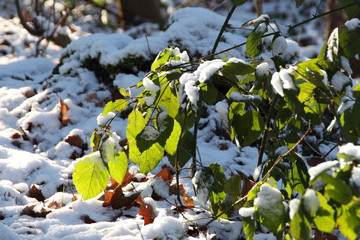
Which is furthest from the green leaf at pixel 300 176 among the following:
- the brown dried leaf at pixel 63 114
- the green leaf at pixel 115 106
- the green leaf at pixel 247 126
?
the brown dried leaf at pixel 63 114

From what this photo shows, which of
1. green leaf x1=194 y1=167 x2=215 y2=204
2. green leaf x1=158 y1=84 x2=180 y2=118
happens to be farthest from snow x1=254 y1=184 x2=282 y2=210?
green leaf x1=158 y1=84 x2=180 y2=118

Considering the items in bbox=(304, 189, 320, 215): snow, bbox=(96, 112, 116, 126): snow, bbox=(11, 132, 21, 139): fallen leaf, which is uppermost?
bbox=(304, 189, 320, 215): snow

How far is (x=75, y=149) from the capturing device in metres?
2.59

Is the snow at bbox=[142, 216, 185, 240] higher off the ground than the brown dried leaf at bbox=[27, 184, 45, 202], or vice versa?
the snow at bbox=[142, 216, 185, 240]

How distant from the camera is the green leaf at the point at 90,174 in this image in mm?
1478

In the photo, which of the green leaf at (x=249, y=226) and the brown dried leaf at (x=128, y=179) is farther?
the brown dried leaf at (x=128, y=179)

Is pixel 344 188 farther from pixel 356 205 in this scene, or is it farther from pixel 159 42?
pixel 159 42

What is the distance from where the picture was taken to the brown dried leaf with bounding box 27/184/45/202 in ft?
6.86

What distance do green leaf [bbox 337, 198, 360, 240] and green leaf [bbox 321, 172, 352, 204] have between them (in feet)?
0.07

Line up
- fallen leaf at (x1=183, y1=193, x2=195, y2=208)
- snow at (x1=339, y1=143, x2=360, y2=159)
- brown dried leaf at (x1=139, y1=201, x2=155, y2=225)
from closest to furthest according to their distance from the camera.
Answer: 1. snow at (x1=339, y1=143, x2=360, y2=159)
2. brown dried leaf at (x1=139, y1=201, x2=155, y2=225)
3. fallen leaf at (x1=183, y1=193, x2=195, y2=208)

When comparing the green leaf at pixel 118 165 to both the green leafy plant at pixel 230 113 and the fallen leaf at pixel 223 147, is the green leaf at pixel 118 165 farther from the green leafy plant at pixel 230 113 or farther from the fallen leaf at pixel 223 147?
the fallen leaf at pixel 223 147

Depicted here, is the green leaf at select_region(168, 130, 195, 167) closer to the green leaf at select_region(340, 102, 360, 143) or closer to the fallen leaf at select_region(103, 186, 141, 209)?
the fallen leaf at select_region(103, 186, 141, 209)

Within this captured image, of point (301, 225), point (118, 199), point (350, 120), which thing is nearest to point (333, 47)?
point (350, 120)

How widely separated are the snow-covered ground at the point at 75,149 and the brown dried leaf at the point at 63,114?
0.01 metres
